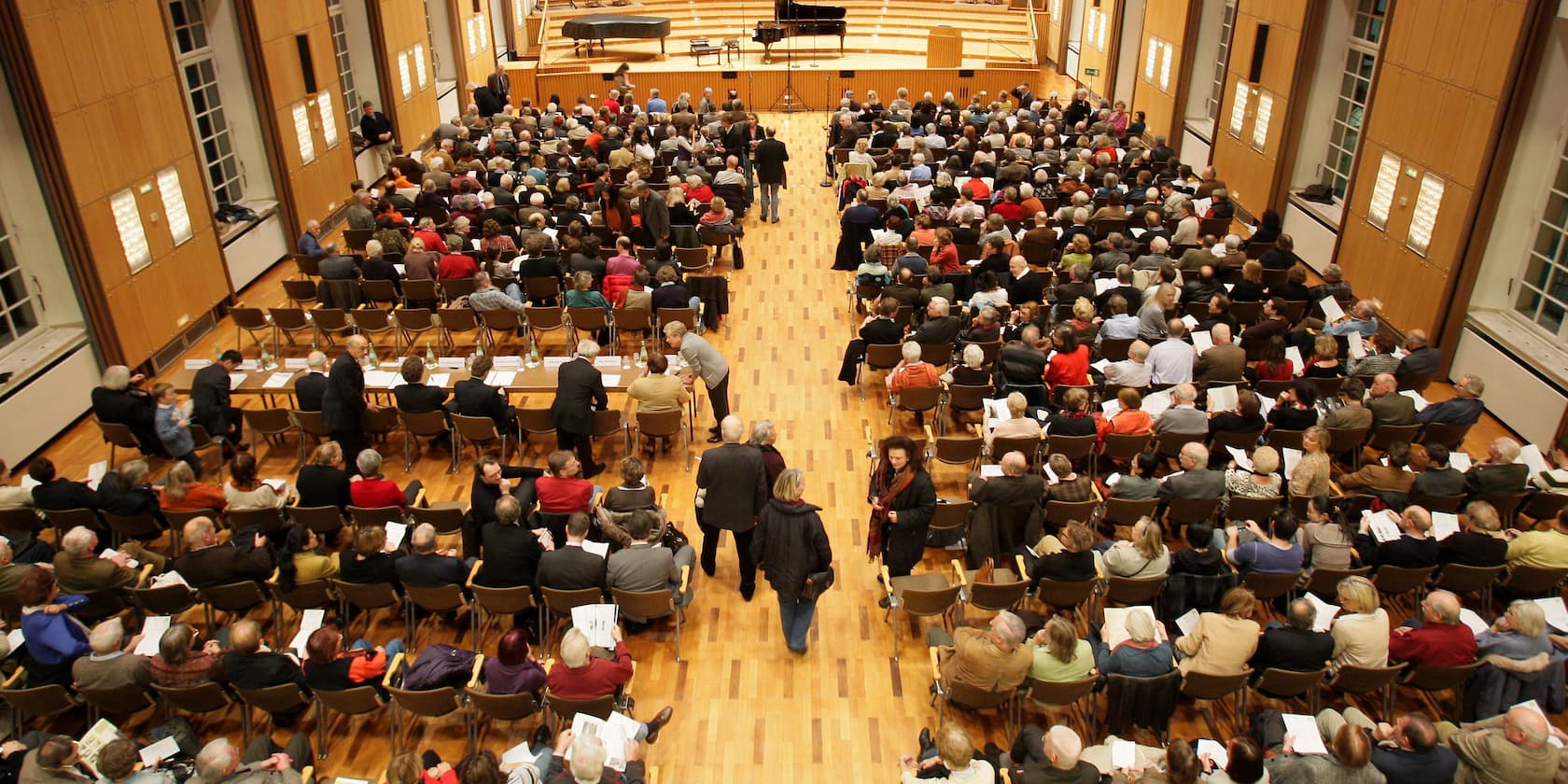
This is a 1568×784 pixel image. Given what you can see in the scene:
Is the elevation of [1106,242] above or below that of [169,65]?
below

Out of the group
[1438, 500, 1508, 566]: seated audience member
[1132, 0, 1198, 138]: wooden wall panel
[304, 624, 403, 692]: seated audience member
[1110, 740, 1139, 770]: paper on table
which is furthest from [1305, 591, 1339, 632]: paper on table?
[1132, 0, 1198, 138]: wooden wall panel

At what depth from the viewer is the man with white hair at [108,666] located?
652 centimetres

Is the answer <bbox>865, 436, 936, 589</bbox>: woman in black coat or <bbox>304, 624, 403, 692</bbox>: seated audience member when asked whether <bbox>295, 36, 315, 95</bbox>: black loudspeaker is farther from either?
<bbox>865, 436, 936, 589</bbox>: woman in black coat

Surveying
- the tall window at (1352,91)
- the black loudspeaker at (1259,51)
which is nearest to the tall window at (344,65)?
the black loudspeaker at (1259,51)

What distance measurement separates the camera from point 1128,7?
23.4m

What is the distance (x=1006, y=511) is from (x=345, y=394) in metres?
6.20

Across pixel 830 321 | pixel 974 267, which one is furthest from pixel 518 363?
pixel 974 267

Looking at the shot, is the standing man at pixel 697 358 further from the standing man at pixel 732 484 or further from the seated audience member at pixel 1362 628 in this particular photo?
the seated audience member at pixel 1362 628

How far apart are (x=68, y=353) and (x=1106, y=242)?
12133 millimetres

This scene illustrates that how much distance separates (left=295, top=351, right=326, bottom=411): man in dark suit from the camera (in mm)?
9742

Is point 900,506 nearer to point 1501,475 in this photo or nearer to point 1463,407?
point 1501,475

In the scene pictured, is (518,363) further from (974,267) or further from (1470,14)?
(1470,14)

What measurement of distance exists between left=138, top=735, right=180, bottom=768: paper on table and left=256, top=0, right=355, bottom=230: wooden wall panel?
37.7 ft

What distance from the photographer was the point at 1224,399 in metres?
9.50
